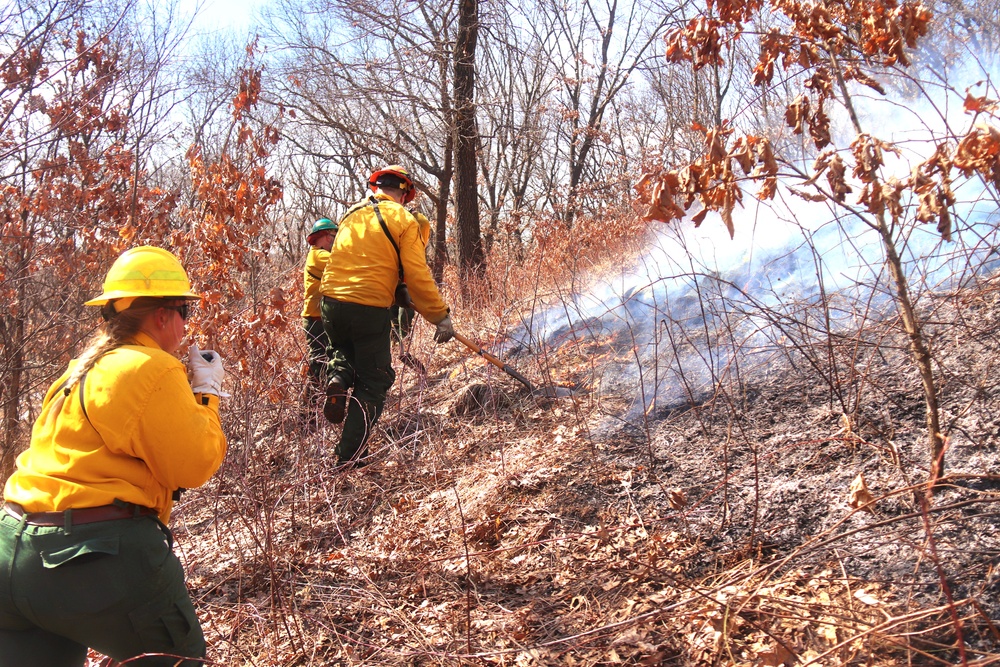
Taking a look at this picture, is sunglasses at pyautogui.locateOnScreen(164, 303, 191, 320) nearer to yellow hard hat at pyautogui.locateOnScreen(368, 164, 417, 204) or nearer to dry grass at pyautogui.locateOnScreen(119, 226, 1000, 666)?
dry grass at pyautogui.locateOnScreen(119, 226, 1000, 666)

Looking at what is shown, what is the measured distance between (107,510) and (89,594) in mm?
218

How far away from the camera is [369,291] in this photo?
4742mm

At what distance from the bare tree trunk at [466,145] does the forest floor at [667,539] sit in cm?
526

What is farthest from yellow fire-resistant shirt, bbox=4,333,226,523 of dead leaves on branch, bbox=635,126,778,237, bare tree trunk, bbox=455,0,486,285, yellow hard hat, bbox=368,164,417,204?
bare tree trunk, bbox=455,0,486,285

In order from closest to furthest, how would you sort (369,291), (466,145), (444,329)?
(369,291) < (444,329) < (466,145)

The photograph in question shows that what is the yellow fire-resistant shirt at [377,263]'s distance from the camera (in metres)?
4.75

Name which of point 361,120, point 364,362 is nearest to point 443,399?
point 364,362

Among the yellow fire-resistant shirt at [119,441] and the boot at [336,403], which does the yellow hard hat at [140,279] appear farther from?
the boot at [336,403]

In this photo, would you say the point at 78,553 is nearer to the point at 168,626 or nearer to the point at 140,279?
the point at 168,626

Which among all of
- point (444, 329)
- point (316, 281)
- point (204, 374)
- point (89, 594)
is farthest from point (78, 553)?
point (316, 281)

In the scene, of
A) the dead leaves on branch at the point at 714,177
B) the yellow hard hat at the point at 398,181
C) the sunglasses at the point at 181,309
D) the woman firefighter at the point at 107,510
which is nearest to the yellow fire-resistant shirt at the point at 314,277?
the yellow hard hat at the point at 398,181

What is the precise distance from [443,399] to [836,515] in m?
3.70

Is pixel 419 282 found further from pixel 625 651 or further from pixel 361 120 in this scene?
pixel 361 120

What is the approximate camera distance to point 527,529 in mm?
3701
